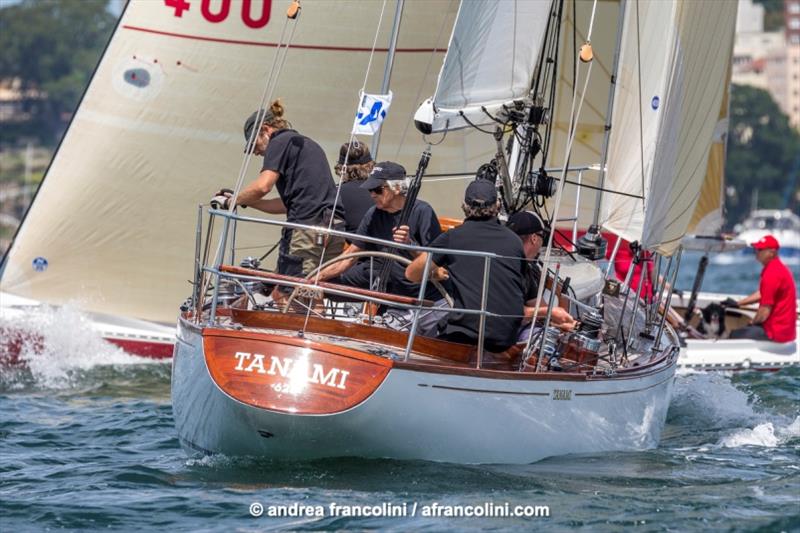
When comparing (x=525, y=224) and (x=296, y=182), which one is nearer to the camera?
(x=525, y=224)

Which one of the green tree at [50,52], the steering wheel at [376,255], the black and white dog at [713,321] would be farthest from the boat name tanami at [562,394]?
the green tree at [50,52]

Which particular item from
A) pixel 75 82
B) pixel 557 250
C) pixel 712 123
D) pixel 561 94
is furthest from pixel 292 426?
pixel 75 82

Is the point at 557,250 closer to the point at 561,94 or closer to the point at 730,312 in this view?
the point at 561,94

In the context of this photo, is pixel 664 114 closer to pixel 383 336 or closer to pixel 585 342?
pixel 585 342

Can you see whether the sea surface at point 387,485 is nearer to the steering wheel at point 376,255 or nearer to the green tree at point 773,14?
the steering wheel at point 376,255

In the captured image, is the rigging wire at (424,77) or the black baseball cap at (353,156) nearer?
the black baseball cap at (353,156)

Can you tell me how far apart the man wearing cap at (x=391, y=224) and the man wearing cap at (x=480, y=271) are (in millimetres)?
435

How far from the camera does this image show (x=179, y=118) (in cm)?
1463

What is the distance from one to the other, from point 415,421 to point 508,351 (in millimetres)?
953

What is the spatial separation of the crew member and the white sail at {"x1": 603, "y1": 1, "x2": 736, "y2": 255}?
1783 mm

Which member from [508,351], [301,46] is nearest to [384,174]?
[508,351]

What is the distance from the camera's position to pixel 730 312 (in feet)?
52.0

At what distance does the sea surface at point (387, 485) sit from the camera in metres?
6.96

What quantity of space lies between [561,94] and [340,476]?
22.4ft
